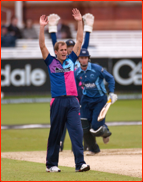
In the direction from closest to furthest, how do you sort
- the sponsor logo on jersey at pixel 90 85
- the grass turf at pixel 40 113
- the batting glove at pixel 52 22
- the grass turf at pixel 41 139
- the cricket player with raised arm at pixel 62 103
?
1. the cricket player with raised arm at pixel 62 103
2. the batting glove at pixel 52 22
3. the sponsor logo on jersey at pixel 90 85
4. the grass turf at pixel 41 139
5. the grass turf at pixel 40 113

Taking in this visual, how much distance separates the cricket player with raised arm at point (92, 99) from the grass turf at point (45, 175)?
1.83 metres

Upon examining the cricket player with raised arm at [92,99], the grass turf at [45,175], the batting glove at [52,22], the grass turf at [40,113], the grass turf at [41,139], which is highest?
the batting glove at [52,22]

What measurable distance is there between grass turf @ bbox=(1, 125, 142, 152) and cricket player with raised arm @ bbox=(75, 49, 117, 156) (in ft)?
3.22

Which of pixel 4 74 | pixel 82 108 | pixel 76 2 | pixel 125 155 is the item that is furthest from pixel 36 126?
pixel 76 2

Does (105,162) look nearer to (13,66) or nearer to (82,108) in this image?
(82,108)

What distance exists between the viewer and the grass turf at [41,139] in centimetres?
1005

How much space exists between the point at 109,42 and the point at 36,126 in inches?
548

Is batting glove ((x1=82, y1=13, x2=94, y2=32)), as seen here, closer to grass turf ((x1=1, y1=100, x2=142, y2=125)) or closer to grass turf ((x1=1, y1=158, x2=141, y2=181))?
grass turf ((x1=1, y1=158, x2=141, y2=181))

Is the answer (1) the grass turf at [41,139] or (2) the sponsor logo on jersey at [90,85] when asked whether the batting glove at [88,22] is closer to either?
(2) the sponsor logo on jersey at [90,85]

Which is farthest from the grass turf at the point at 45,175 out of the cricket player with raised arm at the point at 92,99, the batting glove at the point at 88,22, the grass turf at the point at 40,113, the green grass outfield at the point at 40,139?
the grass turf at the point at 40,113

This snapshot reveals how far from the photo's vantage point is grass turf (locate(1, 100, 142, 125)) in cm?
1451

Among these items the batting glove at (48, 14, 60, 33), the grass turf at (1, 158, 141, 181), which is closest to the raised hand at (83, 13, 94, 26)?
the batting glove at (48, 14, 60, 33)

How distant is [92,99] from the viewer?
9289 millimetres

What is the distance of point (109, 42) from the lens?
2608 cm
